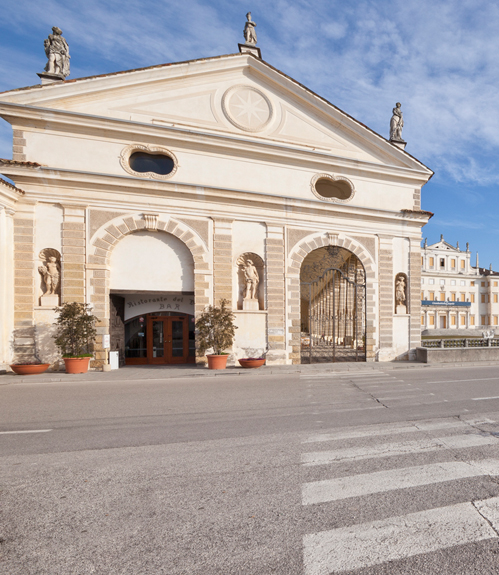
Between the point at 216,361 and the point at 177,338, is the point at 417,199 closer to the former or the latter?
the point at 216,361

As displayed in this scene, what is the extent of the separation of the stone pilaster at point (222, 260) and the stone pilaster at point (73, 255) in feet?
17.5

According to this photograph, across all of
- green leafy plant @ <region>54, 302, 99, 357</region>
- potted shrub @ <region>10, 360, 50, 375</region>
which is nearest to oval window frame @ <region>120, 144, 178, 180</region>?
green leafy plant @ <region>54, 302, 99, 357</region>

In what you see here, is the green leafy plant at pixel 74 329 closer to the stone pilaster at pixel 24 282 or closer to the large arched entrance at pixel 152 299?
the stone pilaster at pixel 24 282

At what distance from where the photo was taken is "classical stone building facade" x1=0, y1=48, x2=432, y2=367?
1315cm

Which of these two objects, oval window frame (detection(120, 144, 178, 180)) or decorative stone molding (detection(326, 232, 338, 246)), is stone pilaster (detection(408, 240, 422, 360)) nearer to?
decorative stone molding (detection(326, 232, 338, 246))

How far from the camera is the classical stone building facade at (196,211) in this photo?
13148 millimetres

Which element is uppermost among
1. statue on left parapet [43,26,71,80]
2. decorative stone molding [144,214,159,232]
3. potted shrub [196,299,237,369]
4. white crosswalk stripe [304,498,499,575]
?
statue on left parapet [43,26,71,80]

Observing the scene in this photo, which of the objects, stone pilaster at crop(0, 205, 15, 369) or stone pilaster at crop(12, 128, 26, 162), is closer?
stone pilaster at crop(0, 205, 15, 369)

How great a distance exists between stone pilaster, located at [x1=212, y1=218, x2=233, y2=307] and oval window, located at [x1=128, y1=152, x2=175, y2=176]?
3114 millimetres

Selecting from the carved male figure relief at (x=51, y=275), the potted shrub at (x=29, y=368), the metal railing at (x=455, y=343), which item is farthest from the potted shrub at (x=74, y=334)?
the metal railing at (x=455, y=343)

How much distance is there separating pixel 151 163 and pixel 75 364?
8887mm

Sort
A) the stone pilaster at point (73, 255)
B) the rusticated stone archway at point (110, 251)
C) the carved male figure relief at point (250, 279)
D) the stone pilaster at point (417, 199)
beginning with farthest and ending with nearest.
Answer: the stone pilaster at point (417, 199) < the carved male figure relief at point (250, 279) < the rusticated stone archway at point (110, 251) < the stone pilaster at point (73, 255)

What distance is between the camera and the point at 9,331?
12.7m

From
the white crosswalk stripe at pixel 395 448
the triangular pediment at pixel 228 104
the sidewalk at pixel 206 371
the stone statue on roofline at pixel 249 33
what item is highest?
the stone statue on roofline at pixel 249 33
